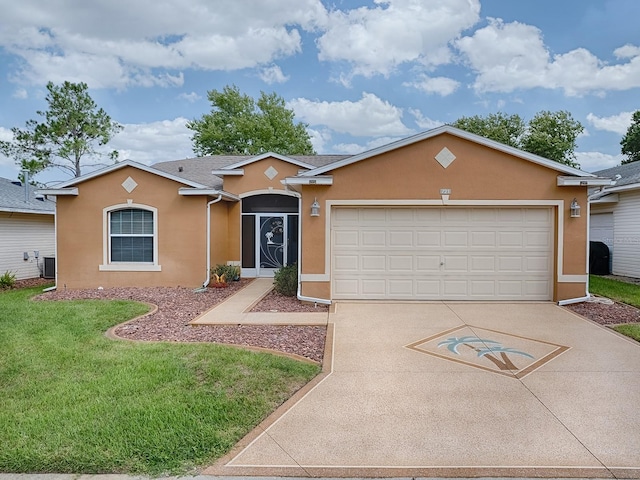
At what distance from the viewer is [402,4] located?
47.3 ft

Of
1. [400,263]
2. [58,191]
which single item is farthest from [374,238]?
[58,191]

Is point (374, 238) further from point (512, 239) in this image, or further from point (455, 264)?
point (512, 239)

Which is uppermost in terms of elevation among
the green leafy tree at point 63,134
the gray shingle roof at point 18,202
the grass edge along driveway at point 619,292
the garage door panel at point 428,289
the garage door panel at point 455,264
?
the green leafy tree at point 63,134

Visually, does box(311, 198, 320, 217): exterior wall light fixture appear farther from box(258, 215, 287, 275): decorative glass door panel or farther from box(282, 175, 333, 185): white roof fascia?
box(258, 215, 287, 275): decorative glass door panel

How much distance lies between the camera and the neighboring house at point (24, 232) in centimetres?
1518

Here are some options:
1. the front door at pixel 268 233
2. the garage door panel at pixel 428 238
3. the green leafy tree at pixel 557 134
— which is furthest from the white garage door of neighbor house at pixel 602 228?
the green leafy tree at pixel 557 134

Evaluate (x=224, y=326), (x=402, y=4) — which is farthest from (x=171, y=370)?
(x=402, y=4)

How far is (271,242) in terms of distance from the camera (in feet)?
51.3

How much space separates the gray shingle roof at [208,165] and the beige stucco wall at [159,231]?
344 cm

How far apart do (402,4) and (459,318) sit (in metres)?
11.1

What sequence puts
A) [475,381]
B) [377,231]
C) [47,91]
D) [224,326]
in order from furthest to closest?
[47,91] → [377,231] → [224,326] → [475,381]

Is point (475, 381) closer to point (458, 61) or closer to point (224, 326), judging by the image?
point (224, 326)

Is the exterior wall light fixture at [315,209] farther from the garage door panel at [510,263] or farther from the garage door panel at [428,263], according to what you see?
the garage door panel at [510,263]

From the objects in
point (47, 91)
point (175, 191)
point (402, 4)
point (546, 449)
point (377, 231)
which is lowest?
point (546, 449)
